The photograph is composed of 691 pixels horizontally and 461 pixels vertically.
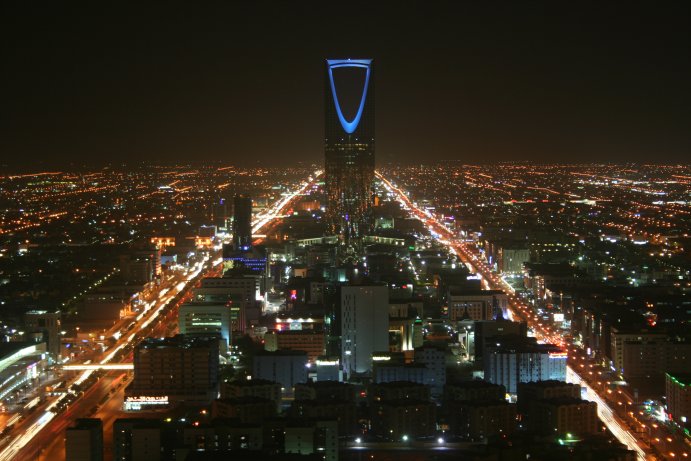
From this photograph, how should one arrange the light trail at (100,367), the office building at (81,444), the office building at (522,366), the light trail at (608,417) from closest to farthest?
the office building at (81,444)
the light trail at (608,417)
the office building at (522,366)
the light trail at (100,367)

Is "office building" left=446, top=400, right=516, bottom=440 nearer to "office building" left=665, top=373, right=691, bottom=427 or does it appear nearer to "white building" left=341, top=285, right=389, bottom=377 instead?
"office building" left=665, top=373, right=691, bottom=427

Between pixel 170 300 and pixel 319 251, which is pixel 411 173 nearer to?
pixel 319 251

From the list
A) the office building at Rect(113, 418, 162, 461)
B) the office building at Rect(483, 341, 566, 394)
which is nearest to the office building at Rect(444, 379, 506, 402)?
the office building at Rect(483, 341, 566, 394)

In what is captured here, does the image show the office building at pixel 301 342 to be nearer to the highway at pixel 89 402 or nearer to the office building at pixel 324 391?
the highway at pixel 89 402

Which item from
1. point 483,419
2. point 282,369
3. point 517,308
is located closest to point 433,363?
point 282,369

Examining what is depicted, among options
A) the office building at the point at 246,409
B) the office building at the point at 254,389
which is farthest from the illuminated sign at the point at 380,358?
the office building at the point at 246,409

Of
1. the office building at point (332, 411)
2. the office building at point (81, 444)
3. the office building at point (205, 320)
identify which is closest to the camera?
the office building at point (81, 444)

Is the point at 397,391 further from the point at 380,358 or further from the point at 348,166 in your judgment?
the point at 348,166
